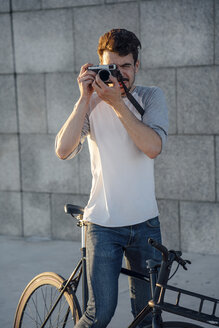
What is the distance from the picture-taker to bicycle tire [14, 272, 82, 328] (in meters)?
3.40

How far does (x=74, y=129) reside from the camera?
10.3ft

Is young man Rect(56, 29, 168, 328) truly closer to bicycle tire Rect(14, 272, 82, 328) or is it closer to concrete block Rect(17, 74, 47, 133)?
bicycle tire Rect(14, 272, 82, 328)

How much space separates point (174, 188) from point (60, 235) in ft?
5.08

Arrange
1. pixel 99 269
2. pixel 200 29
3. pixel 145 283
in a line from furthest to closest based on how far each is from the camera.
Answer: pixel 200 29 < pixel 145 283 < pixel 99 269

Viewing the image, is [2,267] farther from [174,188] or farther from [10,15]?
[10,15]

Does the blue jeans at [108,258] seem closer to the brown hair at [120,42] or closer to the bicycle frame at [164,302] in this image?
the bicycle frame at [164,302]

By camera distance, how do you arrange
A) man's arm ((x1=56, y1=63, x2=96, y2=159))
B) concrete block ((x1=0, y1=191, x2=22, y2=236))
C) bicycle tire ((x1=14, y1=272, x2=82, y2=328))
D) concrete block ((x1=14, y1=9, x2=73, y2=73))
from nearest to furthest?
man's arm ((x1=56, y1=63, x2=96, y2=159)), bicycle tire ((x1=14, y1=272, x2=82, y2=328)), concrete block ((x1=14, y1=9, x2=73, y2=73)), concrete block ((x1=0, y1=191, x2=22, y2=236))

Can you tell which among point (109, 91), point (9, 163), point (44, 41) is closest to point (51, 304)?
point (109, 91)

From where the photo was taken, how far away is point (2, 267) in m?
6.29

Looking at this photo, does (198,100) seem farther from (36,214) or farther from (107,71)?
(107,71)

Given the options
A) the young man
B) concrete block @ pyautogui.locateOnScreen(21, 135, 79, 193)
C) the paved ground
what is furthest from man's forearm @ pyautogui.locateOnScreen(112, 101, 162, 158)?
concrete block @ pyautogui.locateOnScreen(21, 135, 79, 193)

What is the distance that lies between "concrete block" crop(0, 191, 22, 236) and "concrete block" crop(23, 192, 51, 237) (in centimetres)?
9

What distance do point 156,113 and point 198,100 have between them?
302cm

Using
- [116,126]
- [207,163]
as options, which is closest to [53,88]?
[207,163]
